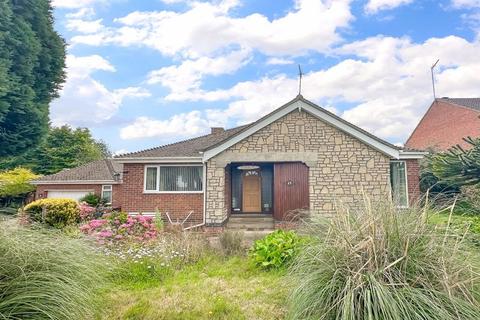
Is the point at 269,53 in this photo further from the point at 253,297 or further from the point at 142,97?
the point at 253,297

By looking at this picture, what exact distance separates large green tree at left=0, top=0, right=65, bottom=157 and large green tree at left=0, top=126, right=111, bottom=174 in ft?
107

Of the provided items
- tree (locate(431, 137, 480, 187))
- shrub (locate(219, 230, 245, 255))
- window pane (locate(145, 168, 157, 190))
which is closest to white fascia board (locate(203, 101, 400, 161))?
window pane (locate(145, 168, 157, 190))

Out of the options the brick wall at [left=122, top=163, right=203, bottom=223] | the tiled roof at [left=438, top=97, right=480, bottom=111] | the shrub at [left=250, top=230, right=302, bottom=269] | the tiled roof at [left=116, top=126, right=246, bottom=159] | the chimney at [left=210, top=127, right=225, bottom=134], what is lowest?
the shrub at [left=250, top=230, right=302, bottom=269]

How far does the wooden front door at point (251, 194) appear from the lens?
724 inches

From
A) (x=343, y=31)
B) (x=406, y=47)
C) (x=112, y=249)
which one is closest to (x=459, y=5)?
(x=406, y=47)

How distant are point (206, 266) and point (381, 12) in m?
10.7

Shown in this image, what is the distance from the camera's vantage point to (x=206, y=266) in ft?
24.6

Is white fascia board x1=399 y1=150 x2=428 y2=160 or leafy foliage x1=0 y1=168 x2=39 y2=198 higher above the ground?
white fascia board x1=399 y1=150 x2=428 y2=160

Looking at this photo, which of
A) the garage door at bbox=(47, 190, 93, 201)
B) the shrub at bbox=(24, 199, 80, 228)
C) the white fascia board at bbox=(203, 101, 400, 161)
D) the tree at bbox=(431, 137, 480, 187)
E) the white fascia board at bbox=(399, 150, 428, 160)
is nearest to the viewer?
the tree at bbox=(431, 137, 480, 187)

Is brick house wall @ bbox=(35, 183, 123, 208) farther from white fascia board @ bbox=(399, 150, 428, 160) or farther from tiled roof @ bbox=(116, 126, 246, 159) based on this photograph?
white fascia board @ bbox=(399, 150, 428, 160)

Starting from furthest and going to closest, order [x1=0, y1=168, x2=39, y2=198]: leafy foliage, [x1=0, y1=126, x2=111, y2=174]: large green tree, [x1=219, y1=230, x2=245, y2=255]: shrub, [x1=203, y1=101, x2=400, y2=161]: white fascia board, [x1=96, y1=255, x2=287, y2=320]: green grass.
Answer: [x1=0, y1=126, x2=111, y2=174]: large green tree < [x1=0, y1=168, x2=39, y2=198]: leafy foliage < [x1=203, y1=101, x2=400, y2=161]: white fascia board < [x1=219, y1=230, x2=245, y2=255]: shrub < [x1=96, y1=255, x2=287, y2=320]: green grass

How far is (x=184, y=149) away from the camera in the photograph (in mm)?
17891

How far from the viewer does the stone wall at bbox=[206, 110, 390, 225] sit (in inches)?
590

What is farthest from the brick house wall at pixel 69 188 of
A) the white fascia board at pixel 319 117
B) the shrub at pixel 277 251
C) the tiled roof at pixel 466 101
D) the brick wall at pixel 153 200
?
the tiled roof at pixel 466 101
